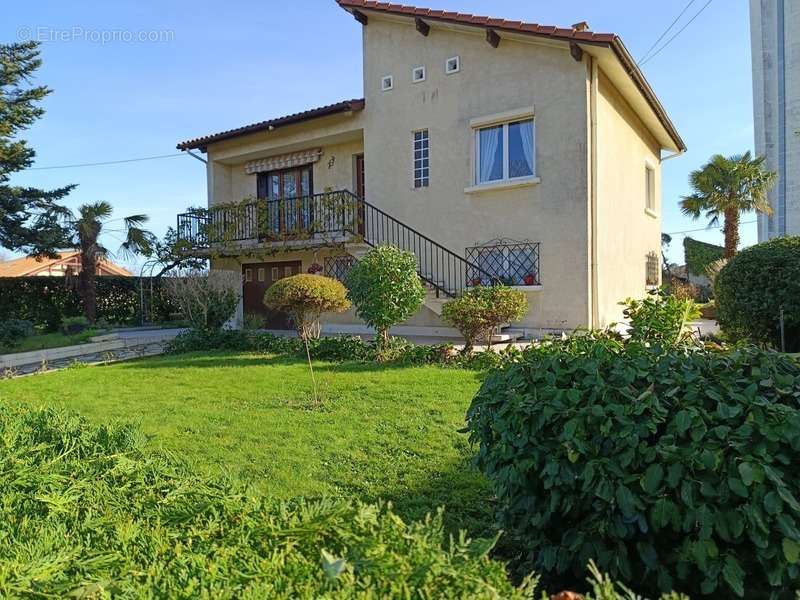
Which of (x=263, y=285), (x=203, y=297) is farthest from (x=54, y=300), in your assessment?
(x=203, y=297)

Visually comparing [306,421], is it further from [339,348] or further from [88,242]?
[88,242]

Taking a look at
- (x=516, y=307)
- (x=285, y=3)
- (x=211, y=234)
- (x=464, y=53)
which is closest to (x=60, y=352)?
(x=211, y=234)

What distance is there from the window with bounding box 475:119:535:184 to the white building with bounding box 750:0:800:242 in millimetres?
23515

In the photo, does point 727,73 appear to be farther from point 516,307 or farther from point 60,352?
point 60,352

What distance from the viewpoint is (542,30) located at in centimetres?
991

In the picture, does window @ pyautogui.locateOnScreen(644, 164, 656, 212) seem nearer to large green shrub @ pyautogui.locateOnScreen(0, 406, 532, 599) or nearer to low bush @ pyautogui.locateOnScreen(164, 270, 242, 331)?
low bush @ pyautogui.locateOnScreen(164, 270, 242, 331)

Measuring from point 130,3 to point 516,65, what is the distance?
25.3ft

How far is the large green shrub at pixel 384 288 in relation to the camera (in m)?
8.66

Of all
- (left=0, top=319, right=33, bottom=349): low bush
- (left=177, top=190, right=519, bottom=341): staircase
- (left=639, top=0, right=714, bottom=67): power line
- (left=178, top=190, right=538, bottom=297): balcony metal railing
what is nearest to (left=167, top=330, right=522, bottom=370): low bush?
(left=177, top=190, right=519, bottom=341): staircase

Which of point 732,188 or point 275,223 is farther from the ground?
point 732,188

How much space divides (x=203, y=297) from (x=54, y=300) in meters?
8.84

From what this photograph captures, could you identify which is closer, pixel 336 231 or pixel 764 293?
pixel 764 293

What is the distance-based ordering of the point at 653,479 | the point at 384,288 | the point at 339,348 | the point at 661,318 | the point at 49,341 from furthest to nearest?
the point at 49,341, the point at 339,348, the point at 384,288, the point at 661,318, the point at 653,479

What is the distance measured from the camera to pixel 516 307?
27.7ft
